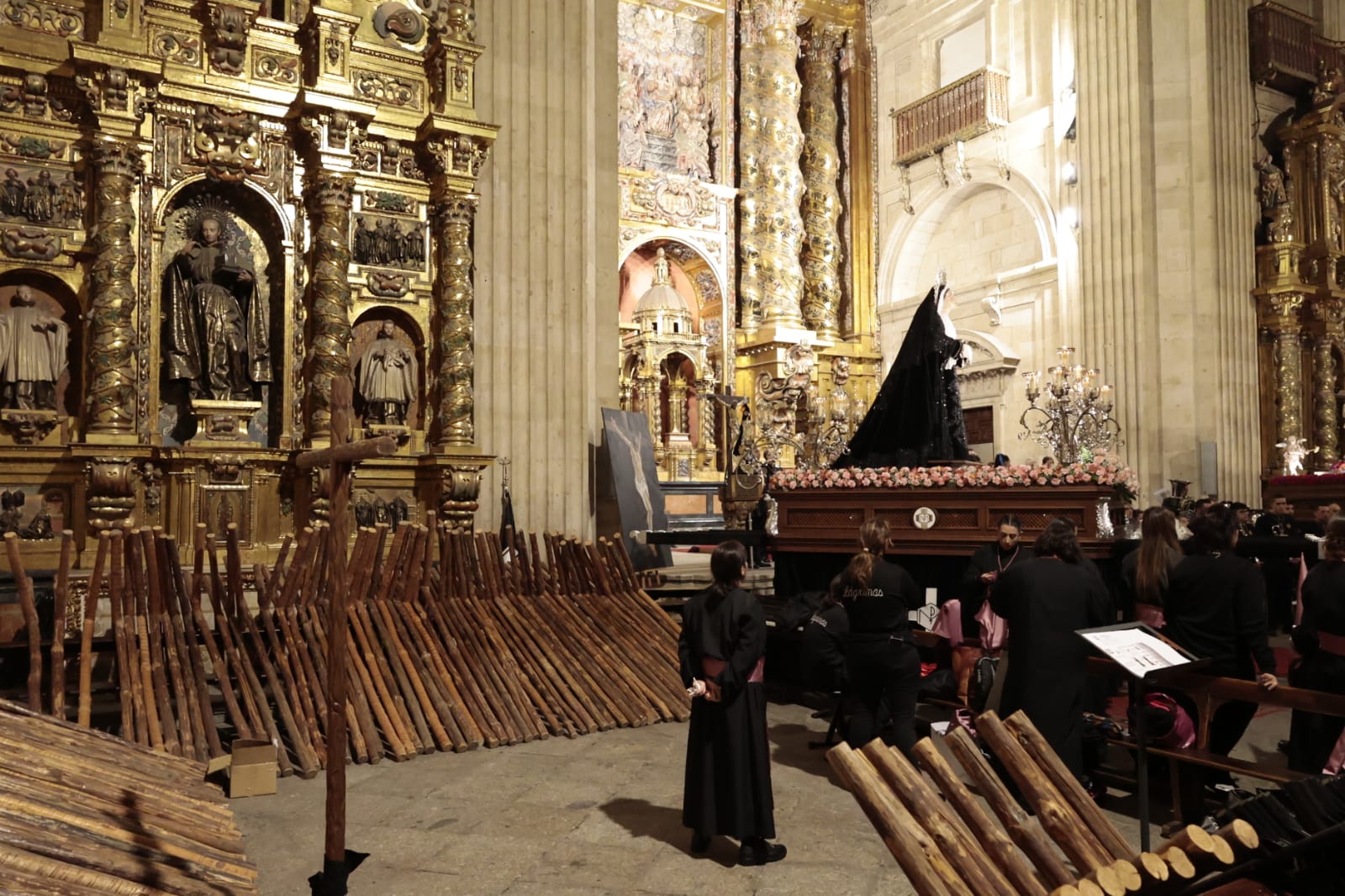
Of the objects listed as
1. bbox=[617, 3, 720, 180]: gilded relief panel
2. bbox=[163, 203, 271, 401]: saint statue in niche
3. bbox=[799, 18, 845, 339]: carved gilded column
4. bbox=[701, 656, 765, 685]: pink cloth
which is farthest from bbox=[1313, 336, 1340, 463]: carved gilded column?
bbox=[163, 203, 271, 401]: saint statue in niche

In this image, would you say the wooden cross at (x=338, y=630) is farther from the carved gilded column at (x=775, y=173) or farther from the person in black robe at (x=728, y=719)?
the carved gilded column at (x=775, y=173)

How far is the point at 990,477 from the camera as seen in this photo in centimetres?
896

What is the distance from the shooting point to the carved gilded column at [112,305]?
921 cm

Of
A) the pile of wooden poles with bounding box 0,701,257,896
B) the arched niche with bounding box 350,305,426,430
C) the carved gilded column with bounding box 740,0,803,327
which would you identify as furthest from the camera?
the carved gilded column with bounding box 740,0,803,327

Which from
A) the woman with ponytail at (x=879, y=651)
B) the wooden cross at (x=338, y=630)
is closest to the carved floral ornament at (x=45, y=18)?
the wooden cross at (x=338, y=630)

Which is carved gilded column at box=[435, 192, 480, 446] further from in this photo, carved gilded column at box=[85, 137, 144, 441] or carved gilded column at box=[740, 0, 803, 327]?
carved gilded column at box=[740, 0, 803, 327]

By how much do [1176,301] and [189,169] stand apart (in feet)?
47.5

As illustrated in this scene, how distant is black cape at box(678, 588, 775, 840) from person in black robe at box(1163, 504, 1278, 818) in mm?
2435

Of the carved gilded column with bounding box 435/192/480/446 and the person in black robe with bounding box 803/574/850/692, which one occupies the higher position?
the carved gilded column with bounding box 435/192/480/446

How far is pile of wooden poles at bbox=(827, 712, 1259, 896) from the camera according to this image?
80.4 inches

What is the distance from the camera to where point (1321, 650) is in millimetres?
4898

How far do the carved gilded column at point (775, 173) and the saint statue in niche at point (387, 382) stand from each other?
41.0ft

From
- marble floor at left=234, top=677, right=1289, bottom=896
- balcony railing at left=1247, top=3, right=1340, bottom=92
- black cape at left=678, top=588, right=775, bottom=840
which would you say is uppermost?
balcony railing at left=1247, top=3, right=1340, bottom=92

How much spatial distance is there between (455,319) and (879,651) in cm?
676
